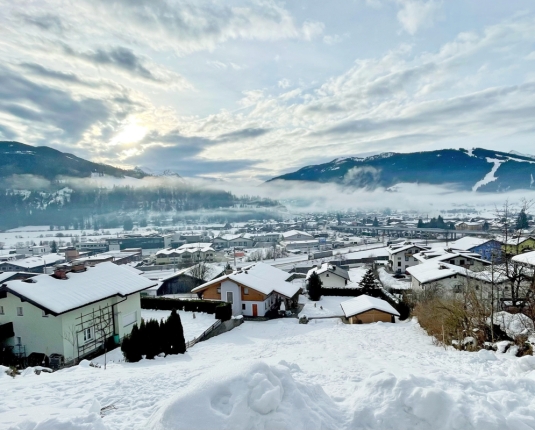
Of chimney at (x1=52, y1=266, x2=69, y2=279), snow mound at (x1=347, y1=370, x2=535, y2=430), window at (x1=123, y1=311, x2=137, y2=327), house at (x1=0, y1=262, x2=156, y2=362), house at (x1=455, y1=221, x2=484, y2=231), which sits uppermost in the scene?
chimney at (x1=52, y1=266, x2=69, y2=279)

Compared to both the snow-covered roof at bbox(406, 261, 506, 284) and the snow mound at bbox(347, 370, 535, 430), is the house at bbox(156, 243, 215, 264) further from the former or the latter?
the snow mound at bbox(347, 370, 535, 430)

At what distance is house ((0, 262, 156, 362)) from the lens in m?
15.6

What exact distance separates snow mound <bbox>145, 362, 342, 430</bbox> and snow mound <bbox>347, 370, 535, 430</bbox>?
27.6 inches

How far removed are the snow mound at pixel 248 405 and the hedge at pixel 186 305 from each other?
1987 centimetres

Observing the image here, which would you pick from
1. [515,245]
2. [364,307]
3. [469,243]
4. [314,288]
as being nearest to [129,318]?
[364,307]

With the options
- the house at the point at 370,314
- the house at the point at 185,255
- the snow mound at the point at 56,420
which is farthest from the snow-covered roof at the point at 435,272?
the house at the point at 185,255

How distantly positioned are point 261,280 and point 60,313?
63.9 ft

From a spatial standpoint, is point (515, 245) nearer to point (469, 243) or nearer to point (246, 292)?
point (246, 292)

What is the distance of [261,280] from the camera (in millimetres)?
31844

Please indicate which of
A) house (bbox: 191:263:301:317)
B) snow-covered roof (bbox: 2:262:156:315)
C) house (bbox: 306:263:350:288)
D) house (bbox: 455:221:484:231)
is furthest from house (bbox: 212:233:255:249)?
snow-covered roof (bbox: 2:262:156:315)

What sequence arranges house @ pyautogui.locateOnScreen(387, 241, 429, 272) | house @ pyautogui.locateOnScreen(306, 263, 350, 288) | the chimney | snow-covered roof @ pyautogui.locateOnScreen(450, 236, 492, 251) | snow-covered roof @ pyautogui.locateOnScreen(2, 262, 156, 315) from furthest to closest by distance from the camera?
snow-covered roof @ pyautogui.locateOnScreen(450, 236, 492, 251) → house @ pyautogui.locateOnScreen(387, 241, 429, 272) → house @ pyautogui.locateOnScreen(306, 263, 350, 288) → the chimney → snow-covered roof @ pyautogui.locateOnScreen(2, 262, 156, 315)

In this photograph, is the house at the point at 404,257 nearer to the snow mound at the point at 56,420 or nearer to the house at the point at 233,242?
the snow mound at the point at 56,420

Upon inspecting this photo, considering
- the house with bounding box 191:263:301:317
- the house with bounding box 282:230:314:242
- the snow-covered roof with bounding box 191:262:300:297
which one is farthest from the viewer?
the house with bounding box 282:230:314:242

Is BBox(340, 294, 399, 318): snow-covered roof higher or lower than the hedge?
lower
